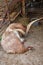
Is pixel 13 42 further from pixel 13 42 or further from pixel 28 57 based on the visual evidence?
pixel 28 57

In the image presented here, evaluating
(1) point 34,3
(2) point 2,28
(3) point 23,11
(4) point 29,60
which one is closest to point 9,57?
(4) point 29,60

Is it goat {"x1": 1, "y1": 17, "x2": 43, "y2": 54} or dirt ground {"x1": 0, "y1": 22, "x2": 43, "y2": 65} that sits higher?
goat {"x1": 1, "y1": 17, "x2": 43, "y2": 54}

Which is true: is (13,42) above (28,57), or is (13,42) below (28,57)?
above

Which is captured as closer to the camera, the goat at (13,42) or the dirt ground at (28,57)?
the dirt ground at (28,57)

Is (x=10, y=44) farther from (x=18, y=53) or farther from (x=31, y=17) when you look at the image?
(x=31, y=17)

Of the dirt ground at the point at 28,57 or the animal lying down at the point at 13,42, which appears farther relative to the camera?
the animal lying down at the point at 13,42

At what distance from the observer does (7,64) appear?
291 centimetres

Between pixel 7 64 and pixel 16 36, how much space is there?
81 cm

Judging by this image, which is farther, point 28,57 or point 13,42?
point 13,42

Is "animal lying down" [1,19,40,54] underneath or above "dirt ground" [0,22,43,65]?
Result: above

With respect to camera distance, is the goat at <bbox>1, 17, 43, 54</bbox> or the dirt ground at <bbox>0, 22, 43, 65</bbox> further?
the goat at <bbox>1, 17, 43, 54</bbox>

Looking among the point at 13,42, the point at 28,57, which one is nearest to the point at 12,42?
the point at 13,42

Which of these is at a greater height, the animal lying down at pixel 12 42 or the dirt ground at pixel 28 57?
the animal lying down at pixel 12 42

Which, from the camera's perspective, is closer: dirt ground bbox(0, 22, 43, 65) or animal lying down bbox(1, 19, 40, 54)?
dirt ground bbox(0, 22, 43, 65)
